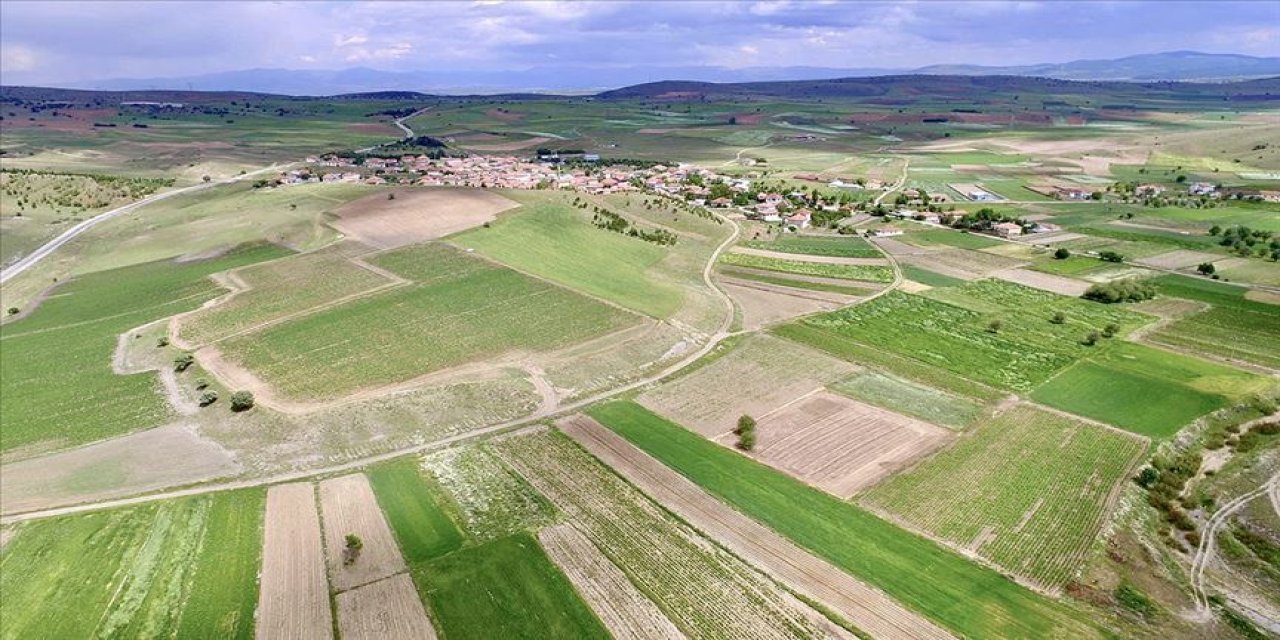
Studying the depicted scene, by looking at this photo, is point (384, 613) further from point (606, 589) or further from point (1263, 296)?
point (1263, 296)

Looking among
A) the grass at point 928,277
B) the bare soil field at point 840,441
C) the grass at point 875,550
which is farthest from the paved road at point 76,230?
the grass at point 928,277

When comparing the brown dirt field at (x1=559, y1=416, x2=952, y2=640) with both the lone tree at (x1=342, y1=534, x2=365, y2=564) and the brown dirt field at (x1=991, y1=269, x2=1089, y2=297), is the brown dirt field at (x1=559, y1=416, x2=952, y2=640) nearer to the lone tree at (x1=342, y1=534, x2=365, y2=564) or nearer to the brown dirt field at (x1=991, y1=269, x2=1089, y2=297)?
the lone tree at (x1=342, y1=534, x2=365, y2=564)

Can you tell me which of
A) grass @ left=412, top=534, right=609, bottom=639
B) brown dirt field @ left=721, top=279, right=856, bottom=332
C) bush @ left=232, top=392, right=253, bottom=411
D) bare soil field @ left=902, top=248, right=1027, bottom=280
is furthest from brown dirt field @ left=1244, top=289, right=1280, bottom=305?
bush @ left=232, top=392, right=253, bottom=411

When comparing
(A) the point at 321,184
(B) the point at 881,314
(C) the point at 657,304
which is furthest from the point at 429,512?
(A) the point at 321,184

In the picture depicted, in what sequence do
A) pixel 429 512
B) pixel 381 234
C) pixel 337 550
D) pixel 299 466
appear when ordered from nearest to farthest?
1. pixel 337 550
2. pixel 429 512
3. pixel 299 466
4. pixel 381 234

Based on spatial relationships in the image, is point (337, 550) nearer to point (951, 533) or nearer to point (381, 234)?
point (951, 533)

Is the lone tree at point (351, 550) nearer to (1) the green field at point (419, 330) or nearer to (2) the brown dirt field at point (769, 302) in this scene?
(1) the green field at point (419, 330)

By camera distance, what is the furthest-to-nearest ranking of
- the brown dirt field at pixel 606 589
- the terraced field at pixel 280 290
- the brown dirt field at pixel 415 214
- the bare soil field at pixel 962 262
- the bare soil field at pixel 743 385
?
the brown dirt field at pixel 415 214 → the bare soil field at pixel 962 262 → the terraced field at pixel 280 290 → the bare soil field at pixel 743 385 → the brown dirt field at pixel 606 589

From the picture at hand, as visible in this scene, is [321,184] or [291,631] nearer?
[291,631]
